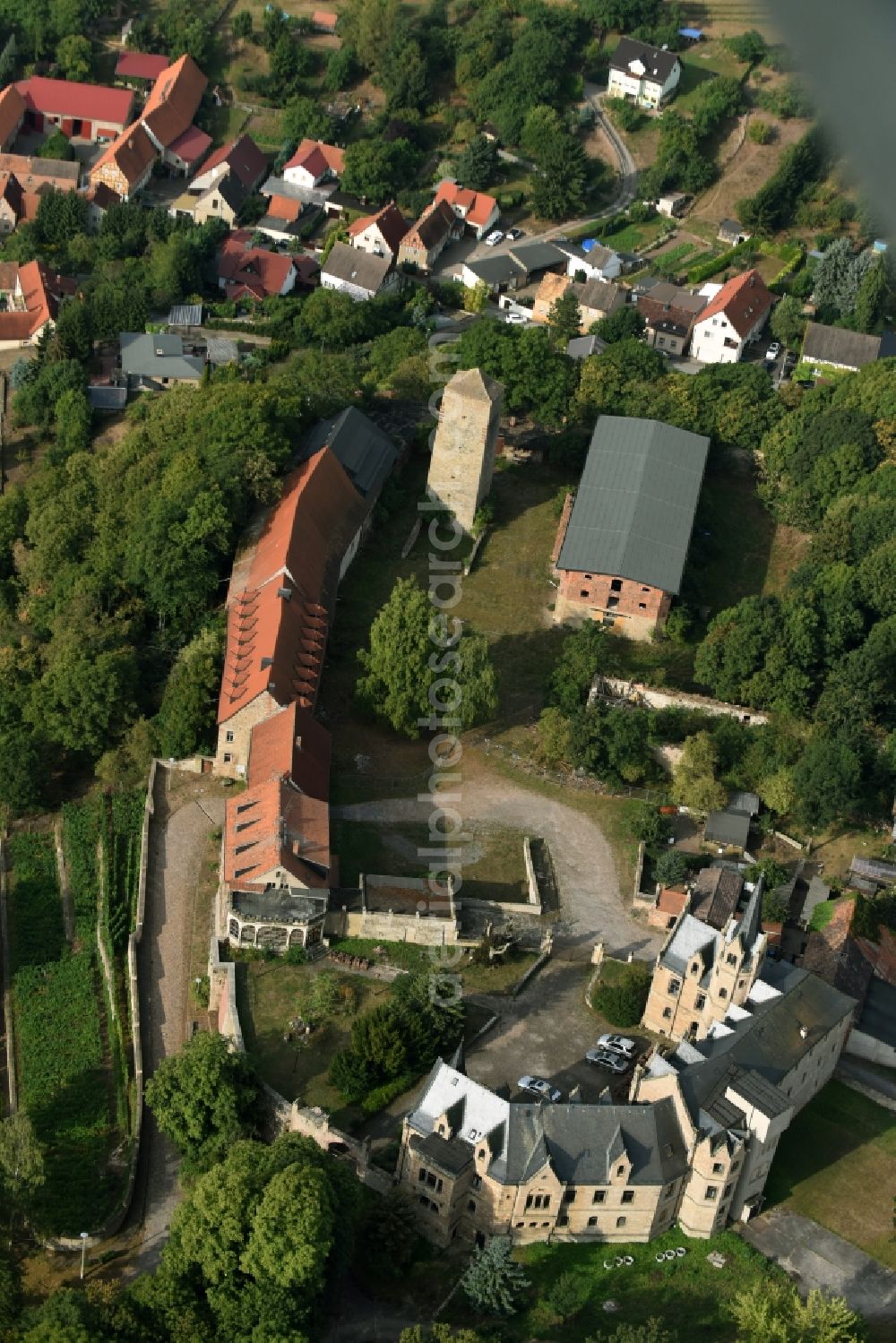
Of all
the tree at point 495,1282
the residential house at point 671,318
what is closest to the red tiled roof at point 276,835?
the tree at point 495,1282

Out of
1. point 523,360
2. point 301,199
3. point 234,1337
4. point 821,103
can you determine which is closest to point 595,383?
point 523,360

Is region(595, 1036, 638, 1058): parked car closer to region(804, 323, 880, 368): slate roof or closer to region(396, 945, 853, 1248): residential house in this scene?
region(396, 945, 853, 1248): residential house

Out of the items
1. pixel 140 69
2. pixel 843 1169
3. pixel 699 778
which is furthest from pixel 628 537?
pixel 140 69

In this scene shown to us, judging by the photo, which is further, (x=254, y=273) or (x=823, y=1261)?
(x=254, y=273)

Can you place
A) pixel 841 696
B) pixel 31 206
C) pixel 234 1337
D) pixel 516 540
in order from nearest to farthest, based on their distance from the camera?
pixel 234 1337 < pixel 841 696 < pixel 516 540 < pixel 31 206

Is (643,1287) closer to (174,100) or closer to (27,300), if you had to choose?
(27,300)

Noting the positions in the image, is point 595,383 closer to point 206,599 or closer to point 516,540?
point 516,540
